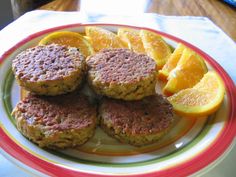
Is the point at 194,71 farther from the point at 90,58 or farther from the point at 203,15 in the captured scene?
the point at 203,15

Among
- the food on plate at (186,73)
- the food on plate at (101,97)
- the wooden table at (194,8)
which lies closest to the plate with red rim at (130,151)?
the food on plate at (101,97)

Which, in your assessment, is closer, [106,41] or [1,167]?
[1,167]

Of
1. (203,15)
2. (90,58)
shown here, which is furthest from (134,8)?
(90,58)

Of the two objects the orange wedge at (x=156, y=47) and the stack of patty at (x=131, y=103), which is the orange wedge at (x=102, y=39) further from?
the stack of patty at (x=131, y=103)

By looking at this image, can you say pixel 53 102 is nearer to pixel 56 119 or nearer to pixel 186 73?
pixel 56 119

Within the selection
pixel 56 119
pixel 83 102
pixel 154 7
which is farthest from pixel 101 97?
pixel 154 7

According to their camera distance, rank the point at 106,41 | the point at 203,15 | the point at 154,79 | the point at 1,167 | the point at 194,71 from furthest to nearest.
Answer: the point at 203,15 → the point at 106,41 → the point at 194,71 → the point at 154,79 → the point at 1,167

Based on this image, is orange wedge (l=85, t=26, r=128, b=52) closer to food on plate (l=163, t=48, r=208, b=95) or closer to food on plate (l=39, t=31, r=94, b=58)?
food on plate (l=39, t=31, r=94, b=58)
